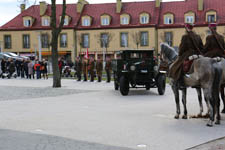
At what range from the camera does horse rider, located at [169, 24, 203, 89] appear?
8.24 m

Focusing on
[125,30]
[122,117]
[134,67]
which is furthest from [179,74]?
[125,30]

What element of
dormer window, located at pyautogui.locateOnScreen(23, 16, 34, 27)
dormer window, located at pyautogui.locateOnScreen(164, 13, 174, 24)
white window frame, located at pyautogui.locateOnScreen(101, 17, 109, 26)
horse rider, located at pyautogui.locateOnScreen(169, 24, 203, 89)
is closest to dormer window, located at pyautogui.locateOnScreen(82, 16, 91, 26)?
white window frame, located at pyautogui.locateOnScreen(101, 17, 109, 26)

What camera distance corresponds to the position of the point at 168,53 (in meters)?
9.44

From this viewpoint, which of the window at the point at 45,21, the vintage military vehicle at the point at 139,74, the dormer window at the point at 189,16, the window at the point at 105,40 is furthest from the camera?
the window at the point at 45,21

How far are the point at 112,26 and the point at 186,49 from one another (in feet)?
142

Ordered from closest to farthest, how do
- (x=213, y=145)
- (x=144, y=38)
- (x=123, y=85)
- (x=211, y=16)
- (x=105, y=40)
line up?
(x=213, y=145) → (x=123, y=85) → (x=211, y=16) → (x=144, y=38) → (x=105, y=40)

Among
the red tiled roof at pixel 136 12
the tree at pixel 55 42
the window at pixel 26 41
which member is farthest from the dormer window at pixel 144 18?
the tree at pixel 55 42

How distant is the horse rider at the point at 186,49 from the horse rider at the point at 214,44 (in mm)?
244

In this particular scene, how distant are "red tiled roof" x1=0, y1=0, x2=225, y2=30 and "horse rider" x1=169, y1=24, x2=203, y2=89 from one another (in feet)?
137

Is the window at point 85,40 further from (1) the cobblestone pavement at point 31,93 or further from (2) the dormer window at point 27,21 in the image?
(1) the cobblestone pavement at point 31,93

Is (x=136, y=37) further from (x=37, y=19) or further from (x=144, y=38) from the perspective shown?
(x=37, y=19)

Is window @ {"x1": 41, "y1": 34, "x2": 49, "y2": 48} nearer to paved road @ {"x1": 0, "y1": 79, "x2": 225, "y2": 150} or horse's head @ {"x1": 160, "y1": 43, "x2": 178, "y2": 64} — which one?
paved road @ {"x1": 0, "y1": 79, "x2": 225, "y2": 150}

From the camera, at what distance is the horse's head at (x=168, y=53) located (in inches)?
367

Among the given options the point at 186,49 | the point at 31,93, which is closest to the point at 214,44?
the point at 186,49
